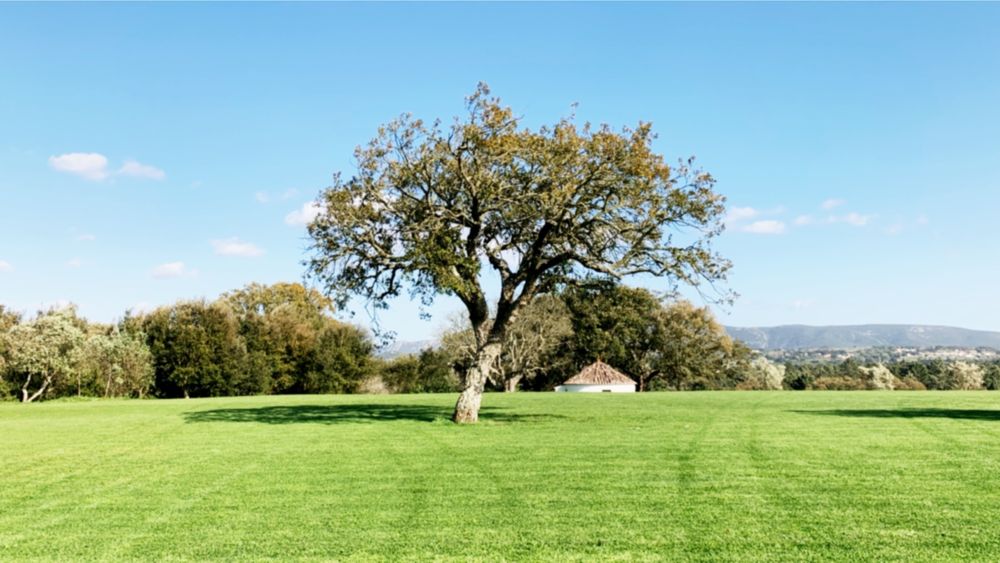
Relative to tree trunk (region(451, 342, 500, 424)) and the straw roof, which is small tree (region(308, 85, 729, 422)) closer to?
tree trunk (region(451, 342, 500, 424))

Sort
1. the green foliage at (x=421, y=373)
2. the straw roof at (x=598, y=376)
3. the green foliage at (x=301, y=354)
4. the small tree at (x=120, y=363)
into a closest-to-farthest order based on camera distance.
→ the small tree at (x=120, y=363) → the green foliage at (x=301, y=354) → the green foliage at (x=421, y=373) → the straw roof at (x=598, y=376)

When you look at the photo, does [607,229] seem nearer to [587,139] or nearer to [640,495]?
[587,139]

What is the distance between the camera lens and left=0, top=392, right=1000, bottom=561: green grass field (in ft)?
22.2

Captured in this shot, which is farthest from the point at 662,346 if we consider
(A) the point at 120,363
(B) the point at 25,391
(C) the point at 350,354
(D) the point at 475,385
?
(B) the point at 25,391

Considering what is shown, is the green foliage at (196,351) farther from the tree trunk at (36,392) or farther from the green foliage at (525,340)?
the green foliage at (525,340)

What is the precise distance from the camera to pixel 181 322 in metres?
45.7

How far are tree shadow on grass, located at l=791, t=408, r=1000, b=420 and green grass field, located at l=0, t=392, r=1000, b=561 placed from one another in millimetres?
4625

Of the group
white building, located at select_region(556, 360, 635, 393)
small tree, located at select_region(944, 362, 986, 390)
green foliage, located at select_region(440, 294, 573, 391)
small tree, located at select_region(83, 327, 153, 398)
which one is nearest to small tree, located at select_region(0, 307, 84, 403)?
small tree, located at select_region(83, 327, 153, 398)

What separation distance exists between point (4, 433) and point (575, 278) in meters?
16.3

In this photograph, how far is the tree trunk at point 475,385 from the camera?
2039 cm

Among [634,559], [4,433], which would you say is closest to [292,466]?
[634,559]

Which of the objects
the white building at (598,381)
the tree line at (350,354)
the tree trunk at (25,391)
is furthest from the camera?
the white building at (598,381)

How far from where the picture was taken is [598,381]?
60.5 m

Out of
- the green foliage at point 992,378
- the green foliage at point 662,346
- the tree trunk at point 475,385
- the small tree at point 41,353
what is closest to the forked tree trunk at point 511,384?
the green foliage at point 662,346
